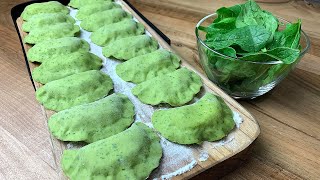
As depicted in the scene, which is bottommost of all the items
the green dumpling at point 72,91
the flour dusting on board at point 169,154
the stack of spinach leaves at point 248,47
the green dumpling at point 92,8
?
the flour dusting on board at point 169,154

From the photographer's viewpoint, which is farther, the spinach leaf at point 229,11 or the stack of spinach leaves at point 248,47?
the spinach leaf at point 229,11

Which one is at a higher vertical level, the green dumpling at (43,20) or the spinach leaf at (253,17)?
the spinach leaf at (253,17)

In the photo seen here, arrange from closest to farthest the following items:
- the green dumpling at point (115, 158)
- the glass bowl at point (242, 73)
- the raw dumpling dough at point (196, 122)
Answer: the green dumpling at point (115, 158) < the raw dumpling dough at point (196, 122) < the glass bowl at point (242, 73)

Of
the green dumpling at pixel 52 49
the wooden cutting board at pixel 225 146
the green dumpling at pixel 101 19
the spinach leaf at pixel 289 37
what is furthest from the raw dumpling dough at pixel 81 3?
the spinach leaf at pixel 289 37

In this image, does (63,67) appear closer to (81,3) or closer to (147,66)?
(147,66)

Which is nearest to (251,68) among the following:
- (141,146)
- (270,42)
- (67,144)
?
(270,42)

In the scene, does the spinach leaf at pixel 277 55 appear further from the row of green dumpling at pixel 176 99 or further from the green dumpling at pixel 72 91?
the green dumpling at pixel 72 91

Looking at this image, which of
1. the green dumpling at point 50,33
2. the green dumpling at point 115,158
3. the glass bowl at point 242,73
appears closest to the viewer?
the green dumpling at point 115,158
